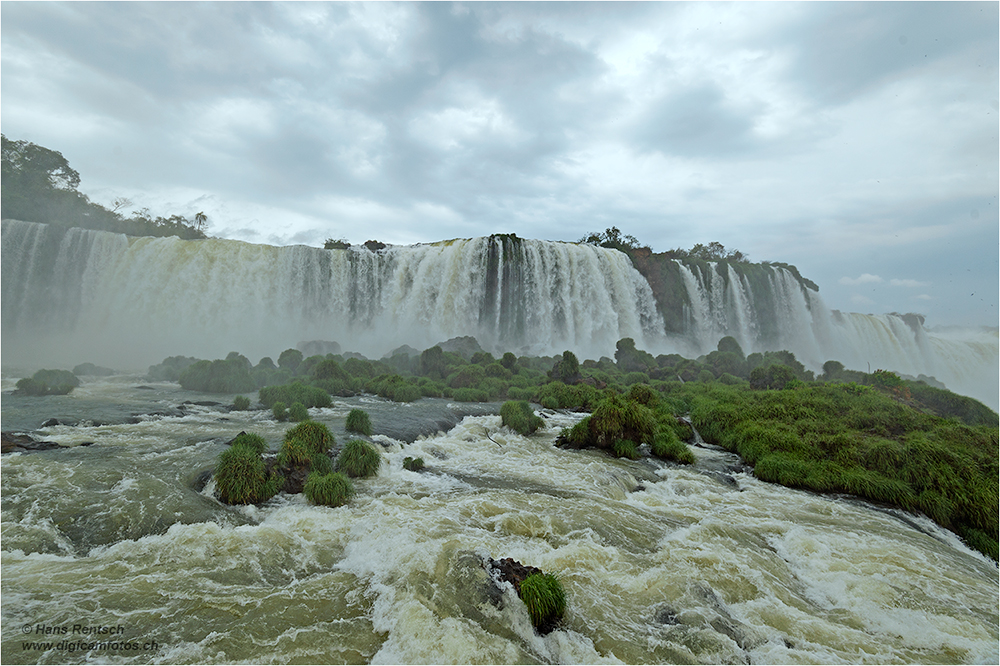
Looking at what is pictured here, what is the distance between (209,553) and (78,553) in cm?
160

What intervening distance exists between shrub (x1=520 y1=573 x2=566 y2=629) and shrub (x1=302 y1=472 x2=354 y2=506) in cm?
431

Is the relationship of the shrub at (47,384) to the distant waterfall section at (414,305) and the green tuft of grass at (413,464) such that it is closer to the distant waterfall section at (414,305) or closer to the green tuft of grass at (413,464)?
the distant waterfall section at (414,305)

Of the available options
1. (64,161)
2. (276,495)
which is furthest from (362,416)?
(64,161)

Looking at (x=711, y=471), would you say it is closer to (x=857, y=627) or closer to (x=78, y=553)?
(x=857, y=627)

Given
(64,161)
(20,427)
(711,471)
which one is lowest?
(20,427)

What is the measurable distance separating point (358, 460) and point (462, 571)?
463cm

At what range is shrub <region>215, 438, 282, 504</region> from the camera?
298 inches

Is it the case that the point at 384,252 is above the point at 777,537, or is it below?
above

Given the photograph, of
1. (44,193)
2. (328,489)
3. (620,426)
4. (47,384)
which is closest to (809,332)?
(620,426)

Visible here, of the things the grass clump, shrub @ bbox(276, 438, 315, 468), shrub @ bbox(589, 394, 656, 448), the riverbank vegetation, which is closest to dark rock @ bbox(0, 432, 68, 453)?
shrub @ bbox(276, 438, 315, 468)

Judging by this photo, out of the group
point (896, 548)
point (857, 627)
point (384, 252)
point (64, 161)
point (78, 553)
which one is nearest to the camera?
point (857, 627)

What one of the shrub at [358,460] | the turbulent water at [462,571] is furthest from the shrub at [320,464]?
the turbulent water at [462,571]

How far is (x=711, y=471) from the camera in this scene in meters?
10.8

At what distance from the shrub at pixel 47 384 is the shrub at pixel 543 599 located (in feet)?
69.1
